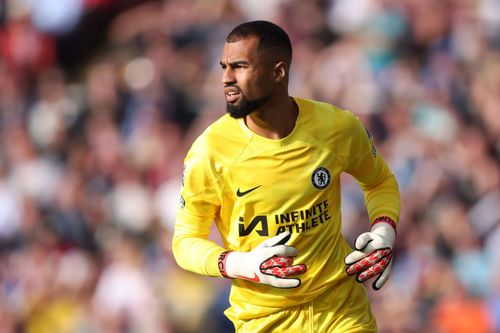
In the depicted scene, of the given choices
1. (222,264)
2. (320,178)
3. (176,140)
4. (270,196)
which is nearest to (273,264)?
(222,264)

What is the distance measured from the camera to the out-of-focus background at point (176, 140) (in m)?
9.77

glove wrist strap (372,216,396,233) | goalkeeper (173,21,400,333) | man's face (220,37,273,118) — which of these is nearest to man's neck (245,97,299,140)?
goalkeeper (173,21,400,333)

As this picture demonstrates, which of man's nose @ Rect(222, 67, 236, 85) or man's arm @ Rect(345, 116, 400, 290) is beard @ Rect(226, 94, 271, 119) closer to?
man's nose @ Rect(222, 67, 236, 85)

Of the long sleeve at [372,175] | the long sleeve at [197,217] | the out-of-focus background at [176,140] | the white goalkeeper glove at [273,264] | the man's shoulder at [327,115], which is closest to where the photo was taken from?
the white goalkeeper glove at [273,264]

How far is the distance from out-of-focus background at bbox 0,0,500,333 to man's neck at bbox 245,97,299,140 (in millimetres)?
4438

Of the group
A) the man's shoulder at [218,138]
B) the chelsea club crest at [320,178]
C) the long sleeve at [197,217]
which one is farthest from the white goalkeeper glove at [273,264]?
the man's shoulder at [218,138]

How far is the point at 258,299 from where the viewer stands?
554 cm

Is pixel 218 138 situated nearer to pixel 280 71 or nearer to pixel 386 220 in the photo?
pixel 280 71

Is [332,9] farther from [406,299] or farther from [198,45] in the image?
[406,299]

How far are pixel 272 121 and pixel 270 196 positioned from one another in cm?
40

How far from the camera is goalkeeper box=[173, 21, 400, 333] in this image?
5328 millimetres

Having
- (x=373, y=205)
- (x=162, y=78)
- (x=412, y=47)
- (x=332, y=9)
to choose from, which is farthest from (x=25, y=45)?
(x=373, y=205)

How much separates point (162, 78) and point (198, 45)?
0.56 metres

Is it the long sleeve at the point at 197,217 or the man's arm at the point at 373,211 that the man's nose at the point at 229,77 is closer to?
the long sleeve at the point at 197,217
